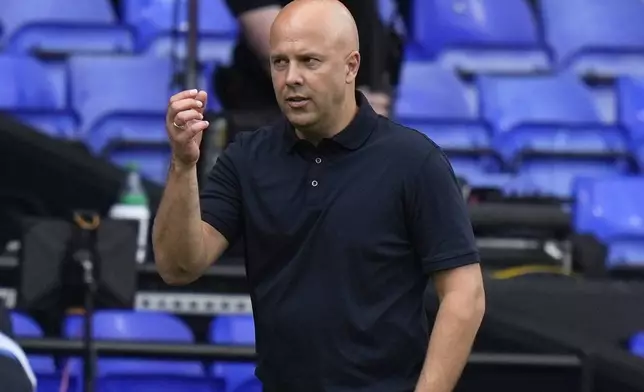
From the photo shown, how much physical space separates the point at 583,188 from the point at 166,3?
238 centimetres

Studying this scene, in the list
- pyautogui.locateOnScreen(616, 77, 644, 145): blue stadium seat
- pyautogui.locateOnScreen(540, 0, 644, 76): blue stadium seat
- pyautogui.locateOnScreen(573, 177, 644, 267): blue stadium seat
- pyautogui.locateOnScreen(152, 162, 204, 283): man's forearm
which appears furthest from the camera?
pyautogui.locateOnScreen(540, 0, 644, 76): blue stadium seat

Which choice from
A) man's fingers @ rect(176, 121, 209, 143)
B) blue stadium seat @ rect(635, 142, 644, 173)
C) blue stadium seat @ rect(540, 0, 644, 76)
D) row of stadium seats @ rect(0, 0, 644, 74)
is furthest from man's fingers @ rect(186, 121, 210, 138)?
→ blue stadium seat @ rect(540, 0, 644, 76)

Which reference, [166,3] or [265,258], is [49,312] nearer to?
[265,258]

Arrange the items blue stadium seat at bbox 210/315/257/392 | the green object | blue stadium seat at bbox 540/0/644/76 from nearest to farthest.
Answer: blue stadium seat at bbox 210/315/257/392 → the green object → blue stadium seat at bbox 540/0/644/76

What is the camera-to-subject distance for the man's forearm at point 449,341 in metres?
2.14

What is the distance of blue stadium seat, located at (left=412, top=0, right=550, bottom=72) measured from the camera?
23.1ft

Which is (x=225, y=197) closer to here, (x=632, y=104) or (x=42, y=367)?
(x=42, y=367)

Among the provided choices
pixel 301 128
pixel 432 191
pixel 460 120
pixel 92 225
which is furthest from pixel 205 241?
pixel 460 120

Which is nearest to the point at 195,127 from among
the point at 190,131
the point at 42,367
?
the point at 190,131

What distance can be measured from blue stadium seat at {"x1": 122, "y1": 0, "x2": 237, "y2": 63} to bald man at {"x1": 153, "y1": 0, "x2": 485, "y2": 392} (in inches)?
171

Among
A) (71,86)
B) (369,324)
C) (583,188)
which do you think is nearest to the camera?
(369,324)

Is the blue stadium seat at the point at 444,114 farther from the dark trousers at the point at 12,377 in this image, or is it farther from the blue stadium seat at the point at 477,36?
the dark trousers at the point at 12,377

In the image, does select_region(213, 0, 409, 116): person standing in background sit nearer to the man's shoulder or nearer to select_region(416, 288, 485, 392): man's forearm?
the man's shoulder

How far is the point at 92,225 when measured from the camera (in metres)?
3.71
